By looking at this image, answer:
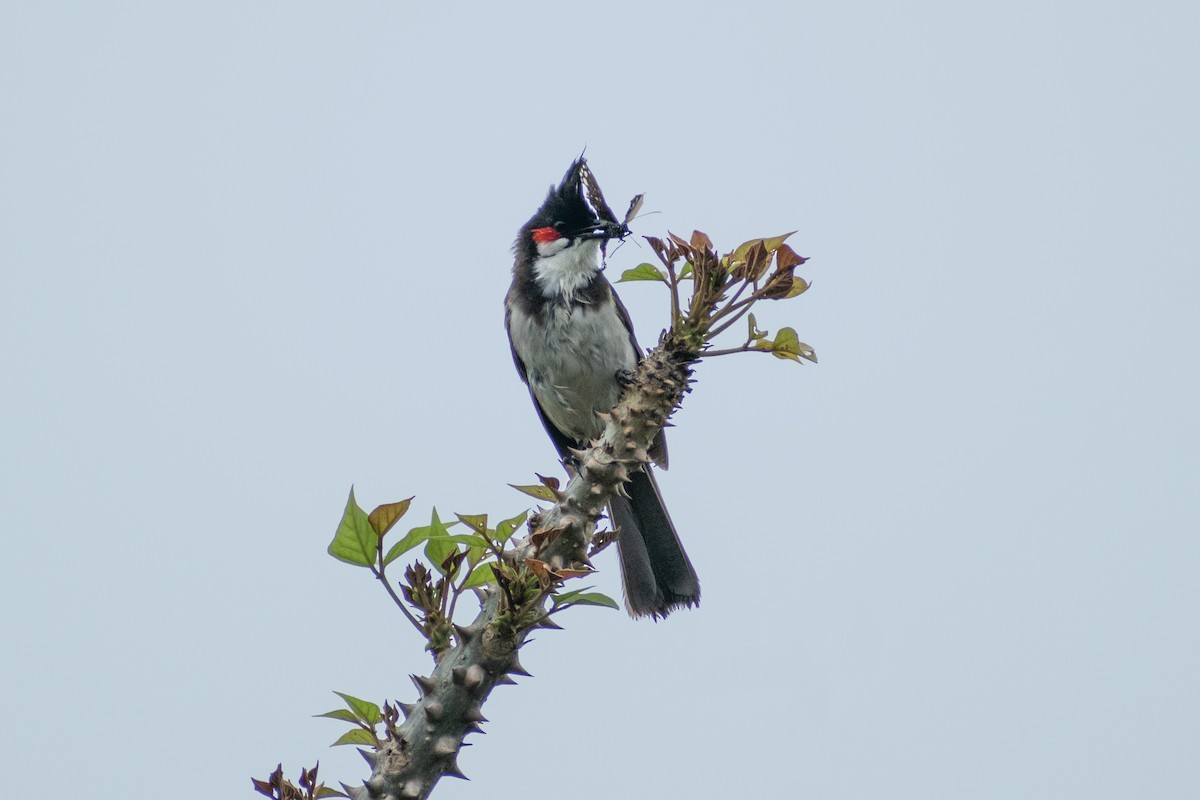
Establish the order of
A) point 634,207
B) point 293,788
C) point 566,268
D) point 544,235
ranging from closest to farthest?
point 293,788 < point 634,207 < point 566,268 < point 544,235

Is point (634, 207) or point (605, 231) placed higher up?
point (605, 231)

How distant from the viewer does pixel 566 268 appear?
564 cm

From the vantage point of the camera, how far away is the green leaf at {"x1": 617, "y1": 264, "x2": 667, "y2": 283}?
2.67m

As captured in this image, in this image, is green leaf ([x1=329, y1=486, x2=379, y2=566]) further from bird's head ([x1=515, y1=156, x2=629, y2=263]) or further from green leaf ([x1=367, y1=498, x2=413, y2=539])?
bird's head ([x1=515, y1=156, x2=629, y2=263])

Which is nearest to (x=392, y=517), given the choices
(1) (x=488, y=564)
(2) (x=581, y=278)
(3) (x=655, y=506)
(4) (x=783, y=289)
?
(1) (x=488, y=564)

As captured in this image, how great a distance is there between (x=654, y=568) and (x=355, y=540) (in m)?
2.55

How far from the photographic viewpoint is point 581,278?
5660 mm

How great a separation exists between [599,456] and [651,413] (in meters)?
0.16

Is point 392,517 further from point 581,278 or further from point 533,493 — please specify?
point 581,278

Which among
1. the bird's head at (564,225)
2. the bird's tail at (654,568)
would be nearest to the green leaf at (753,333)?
the bird's tail at (654,568)

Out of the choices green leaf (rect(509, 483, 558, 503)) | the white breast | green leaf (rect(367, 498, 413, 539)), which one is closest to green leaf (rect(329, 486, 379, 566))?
green leaf (rect(367, 498, 413, 539))

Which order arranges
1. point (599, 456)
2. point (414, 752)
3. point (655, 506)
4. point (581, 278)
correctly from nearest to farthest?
point (414, 752), point (599, 456), point (655, 506), point (581, 278)

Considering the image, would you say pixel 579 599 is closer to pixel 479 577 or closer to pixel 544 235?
pixel 479 577

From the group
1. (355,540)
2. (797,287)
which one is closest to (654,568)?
(797,287)
